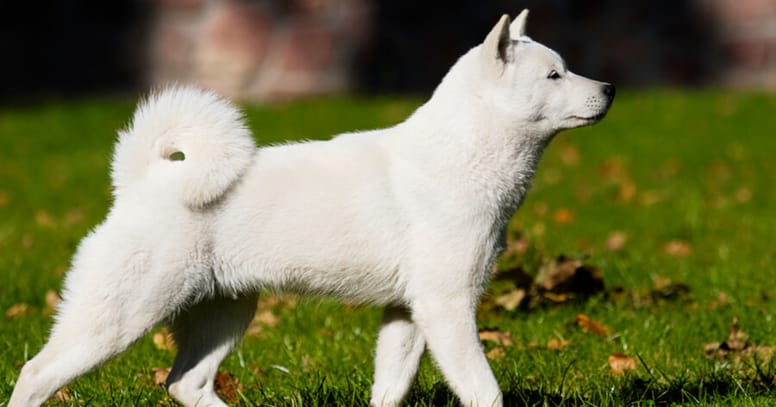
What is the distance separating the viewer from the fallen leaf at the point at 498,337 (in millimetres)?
4695

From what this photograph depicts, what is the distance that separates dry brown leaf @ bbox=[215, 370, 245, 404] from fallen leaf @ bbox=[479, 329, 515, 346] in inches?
41.2

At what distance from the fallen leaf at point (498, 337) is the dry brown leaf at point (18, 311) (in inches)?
85.4

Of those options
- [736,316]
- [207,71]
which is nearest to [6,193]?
[207,71]

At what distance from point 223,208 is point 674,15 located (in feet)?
33.6

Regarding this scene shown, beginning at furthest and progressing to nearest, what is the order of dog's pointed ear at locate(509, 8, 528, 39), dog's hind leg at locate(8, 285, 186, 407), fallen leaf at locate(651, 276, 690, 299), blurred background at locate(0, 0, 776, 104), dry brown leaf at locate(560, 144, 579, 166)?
1. blurred background at locate(0, 0, 776, 104)
2. dry brown leaf at locate(560, 144, 579, 166)
3. fallen leaf at locate(651, 276, 690, 299)
4. dog's pointed ear at locate(509, 8, 528, 39)
5. dog's hind leg at locate(8, 285, 186, 407)

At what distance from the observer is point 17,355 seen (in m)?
4.63

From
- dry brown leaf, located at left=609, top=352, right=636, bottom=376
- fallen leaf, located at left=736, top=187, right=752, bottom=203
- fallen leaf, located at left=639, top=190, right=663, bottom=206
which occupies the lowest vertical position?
fallen leaf, located at left=639, top=190, right=663, bottom=206

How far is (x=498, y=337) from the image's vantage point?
4734mm

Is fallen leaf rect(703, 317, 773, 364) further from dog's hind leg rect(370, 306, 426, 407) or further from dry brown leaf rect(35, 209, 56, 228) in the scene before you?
dry brown leaf rect(35, 209, 56, 228)

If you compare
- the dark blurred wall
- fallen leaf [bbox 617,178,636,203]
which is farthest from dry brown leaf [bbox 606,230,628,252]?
the dark blurred wall

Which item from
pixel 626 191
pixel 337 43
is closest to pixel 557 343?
pixel 626 191

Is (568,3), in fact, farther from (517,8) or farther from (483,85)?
(483,85)

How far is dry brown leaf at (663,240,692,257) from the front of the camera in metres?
6.61

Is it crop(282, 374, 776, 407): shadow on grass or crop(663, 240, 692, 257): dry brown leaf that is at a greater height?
crop(282, 374, 776, 407): shadow on grass
